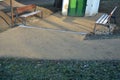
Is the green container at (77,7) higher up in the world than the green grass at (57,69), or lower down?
higher up

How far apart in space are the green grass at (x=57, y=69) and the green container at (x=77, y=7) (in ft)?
21.5

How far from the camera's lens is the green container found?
13297mm

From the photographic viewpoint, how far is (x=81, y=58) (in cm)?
738

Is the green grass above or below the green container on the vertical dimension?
below

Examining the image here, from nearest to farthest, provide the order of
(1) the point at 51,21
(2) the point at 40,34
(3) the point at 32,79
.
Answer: (3) the point at 32,79 < (2) the point at 40,34 < (1) the point at 51,21

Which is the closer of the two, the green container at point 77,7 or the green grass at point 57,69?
the green grass at point 57,69

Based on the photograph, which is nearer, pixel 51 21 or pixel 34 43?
pixel 34 43

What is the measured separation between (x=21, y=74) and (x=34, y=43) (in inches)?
98.4

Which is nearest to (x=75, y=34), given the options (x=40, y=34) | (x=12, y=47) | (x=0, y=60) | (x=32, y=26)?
(x=40, y=34)

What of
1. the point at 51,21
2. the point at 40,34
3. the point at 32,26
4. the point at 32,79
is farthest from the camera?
the point at 51,21

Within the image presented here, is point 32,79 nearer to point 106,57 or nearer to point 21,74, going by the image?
point 21,74

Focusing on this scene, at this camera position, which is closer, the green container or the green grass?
the green grass

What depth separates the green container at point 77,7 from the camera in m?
13.3

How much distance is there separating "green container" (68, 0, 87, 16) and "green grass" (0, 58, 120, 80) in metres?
6.55
